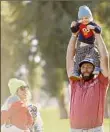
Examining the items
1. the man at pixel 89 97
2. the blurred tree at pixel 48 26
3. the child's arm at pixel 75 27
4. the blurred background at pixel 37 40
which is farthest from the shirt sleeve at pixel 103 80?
the blurred tree at pixel 48 26

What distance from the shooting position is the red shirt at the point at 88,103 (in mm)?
2844

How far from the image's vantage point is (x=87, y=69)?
2908 millimetres

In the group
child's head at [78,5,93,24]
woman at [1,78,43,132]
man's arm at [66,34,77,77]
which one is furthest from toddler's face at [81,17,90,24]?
woman at [1,78,43,132]

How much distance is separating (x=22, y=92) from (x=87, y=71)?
0.80m

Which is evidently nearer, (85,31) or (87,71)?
(87,71)

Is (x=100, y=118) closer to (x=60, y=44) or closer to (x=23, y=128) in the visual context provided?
(x=23, y=128)

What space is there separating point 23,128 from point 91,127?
0.80 metres

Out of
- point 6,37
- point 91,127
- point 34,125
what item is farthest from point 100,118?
point 6,37

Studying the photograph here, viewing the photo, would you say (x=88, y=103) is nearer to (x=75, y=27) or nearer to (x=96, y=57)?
(x=96, y=57)

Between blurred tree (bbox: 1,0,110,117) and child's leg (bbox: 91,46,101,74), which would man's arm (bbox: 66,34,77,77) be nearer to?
child's leg (bbox: 91,46,101,74)

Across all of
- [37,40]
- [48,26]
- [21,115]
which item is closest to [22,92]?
[21,115]

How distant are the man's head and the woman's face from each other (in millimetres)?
742

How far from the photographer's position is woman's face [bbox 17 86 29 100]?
3.56m

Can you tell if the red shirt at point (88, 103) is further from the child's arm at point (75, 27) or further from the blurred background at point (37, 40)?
the blurred background at point (37, 40)
